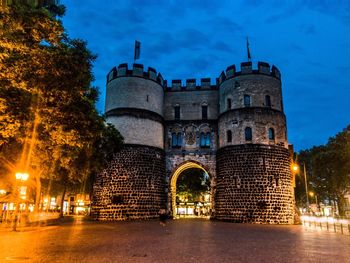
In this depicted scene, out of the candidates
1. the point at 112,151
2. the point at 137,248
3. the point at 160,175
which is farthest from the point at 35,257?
the point at 160,175

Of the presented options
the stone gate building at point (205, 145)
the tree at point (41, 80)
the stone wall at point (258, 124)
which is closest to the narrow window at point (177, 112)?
the stone gate building at point (205, 145)

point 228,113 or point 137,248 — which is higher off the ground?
point 228,113

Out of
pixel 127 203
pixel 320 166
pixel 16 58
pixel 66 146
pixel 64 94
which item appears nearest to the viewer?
pixel 16 58

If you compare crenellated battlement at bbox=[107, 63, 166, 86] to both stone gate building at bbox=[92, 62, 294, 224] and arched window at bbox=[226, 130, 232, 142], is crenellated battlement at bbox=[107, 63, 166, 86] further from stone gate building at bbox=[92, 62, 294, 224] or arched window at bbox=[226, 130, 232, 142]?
arched window at bbox=[226, 130, 232, 142]

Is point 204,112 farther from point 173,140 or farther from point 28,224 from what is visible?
point 28,224

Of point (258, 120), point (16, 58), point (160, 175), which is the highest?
point (258, 120)

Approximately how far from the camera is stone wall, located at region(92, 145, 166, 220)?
2822cm

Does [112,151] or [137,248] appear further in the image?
[112,151]

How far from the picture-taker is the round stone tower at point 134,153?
93.3 feet

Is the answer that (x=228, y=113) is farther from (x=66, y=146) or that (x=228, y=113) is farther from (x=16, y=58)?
(x=16, y=58)

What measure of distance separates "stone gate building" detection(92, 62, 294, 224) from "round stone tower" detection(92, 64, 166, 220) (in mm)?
92

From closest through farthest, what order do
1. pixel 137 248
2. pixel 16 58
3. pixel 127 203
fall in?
pixel 137 248
pixel 16 58
pixel 127 203

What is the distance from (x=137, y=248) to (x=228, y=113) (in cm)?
2209

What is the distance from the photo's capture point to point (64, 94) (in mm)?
12945
